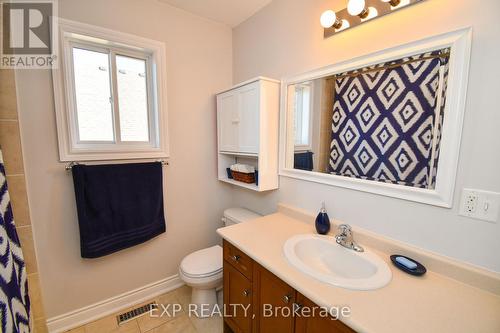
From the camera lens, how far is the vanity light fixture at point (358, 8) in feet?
3.62

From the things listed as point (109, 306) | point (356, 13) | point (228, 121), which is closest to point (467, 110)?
point (356, 13)

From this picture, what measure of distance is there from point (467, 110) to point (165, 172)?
198 cm

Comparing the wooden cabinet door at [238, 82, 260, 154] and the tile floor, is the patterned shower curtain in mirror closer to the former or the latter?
the wooden cabinet door at [238, 82, 260, 154]

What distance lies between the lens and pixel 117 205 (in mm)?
1667

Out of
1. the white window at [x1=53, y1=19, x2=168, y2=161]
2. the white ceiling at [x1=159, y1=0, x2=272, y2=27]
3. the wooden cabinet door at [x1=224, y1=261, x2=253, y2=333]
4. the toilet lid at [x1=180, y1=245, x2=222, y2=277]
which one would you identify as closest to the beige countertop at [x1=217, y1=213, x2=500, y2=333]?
the wooden cabinet door at [x1=224, y1=261, x2=253, y2=333]

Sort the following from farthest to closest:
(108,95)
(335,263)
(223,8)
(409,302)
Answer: (223,8)
(108,95)
(335,263)
(409,302)

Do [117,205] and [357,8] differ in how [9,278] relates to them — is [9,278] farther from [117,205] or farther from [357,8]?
[357,8]

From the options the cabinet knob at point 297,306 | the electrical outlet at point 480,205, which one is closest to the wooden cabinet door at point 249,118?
the cabinet knob at point 297,306

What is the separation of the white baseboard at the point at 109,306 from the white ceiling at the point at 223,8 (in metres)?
2.43

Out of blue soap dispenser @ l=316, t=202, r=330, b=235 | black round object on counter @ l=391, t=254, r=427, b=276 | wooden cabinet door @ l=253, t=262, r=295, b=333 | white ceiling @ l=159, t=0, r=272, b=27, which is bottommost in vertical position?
wooden cabinet door @ l=253, t=262, r=295, b=333

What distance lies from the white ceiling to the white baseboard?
7.96 ft

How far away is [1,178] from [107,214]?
2.34ft

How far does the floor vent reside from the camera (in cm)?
167

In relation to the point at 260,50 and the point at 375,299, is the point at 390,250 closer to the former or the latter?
the point at 375,299
